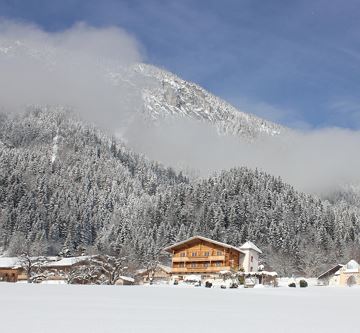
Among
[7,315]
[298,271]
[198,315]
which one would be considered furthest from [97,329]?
[298,271]

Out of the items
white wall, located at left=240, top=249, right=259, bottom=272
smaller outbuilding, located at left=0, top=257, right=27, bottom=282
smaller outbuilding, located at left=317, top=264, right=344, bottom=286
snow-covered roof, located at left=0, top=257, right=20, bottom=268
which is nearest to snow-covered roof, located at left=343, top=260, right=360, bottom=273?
smaller outbuilding, located at left=317, top=264, right=344, bottom=286

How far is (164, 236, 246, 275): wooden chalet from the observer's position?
9762 centimetres

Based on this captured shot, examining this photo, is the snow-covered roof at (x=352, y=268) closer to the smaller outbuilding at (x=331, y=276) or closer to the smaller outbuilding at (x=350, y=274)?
the smaller outbuilding at (x=350, y=274)

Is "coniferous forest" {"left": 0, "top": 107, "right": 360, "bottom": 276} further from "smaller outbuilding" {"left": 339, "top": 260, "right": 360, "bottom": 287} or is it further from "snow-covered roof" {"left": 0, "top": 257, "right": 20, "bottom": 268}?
"snow-covered roof" {"left": 0, "top": 257, "right": 20, "bottom": 268}

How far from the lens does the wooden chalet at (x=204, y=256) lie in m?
97.6

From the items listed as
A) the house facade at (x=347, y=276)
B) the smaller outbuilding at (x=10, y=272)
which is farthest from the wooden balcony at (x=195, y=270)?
the smaller outbuilding at (x=10, y=272)

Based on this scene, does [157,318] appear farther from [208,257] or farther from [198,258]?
[198,258]

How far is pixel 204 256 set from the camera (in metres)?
99.7

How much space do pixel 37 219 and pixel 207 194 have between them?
57.4 metres

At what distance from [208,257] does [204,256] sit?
90 centimetres

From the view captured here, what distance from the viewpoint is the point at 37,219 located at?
6688 inches

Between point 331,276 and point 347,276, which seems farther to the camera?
point 331,276

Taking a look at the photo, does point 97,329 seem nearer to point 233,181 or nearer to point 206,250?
point 206,250

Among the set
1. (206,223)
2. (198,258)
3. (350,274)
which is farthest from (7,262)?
(350,274)
